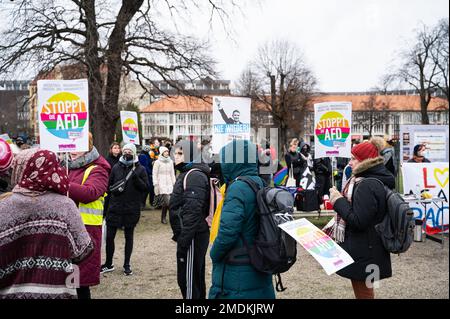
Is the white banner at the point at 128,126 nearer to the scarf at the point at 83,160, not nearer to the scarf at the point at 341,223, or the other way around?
the scarf at the point at 83,160

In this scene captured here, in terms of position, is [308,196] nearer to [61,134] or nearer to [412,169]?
[412,169]

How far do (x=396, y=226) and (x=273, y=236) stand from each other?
4.44 ft

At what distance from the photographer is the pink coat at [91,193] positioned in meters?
4.42

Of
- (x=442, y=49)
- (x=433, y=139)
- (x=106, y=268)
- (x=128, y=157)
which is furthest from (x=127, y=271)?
(x=442, y=49)

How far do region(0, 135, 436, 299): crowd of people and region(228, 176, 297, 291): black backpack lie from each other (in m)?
0.08

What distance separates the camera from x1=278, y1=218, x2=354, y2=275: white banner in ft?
9.75

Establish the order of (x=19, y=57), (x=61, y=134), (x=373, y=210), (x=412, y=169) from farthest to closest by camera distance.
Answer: (x=19, y=57) < (x=412, y=169) < (x=61, y=134) < (x=373, y=210)

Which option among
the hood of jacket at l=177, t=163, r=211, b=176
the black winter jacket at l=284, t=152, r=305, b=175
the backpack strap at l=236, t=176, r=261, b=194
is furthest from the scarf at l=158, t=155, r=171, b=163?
the backpack strap at l=236, t=176, r=261, b=194

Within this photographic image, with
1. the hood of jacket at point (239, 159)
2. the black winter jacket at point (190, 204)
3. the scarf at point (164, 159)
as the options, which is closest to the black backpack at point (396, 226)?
the hood of jacket at point (239, 159)

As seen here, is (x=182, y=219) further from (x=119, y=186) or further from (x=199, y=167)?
(x=119, y=186)

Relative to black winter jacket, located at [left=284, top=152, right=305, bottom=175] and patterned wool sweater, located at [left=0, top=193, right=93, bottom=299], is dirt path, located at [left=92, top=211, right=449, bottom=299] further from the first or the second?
black winter jacket, located at [left=284, top=152, right=305, bottom=175]

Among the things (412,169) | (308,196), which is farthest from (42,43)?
(412,169)
